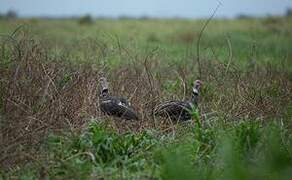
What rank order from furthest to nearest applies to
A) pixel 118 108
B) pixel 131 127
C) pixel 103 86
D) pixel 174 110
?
pixel 103 86, pixel 174 110, pixel 118 108, pixel 131 127

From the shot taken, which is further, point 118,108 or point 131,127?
point 118,108

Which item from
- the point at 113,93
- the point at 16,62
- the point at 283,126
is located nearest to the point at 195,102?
the point at 113,93

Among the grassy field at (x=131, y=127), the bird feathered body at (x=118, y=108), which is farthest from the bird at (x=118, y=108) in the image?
the grassy field at (x=131, y=127)

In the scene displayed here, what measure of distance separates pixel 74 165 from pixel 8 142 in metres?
0.70

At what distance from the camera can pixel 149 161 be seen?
579cm

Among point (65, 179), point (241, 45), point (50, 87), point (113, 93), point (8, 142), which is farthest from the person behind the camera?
point (241, 45)

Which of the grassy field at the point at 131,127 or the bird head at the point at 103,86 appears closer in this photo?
the grassy field at the point at 131,127

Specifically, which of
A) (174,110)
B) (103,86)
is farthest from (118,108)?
(174,110)

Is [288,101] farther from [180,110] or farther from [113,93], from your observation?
[113,93]

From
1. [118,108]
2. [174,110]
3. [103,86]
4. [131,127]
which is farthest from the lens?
[103,86]

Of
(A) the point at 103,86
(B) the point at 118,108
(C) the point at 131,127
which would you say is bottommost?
(C) the point at 131,127

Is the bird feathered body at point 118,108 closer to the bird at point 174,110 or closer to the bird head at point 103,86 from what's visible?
the bird head at point 103,86

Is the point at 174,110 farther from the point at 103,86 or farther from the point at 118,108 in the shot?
the point at 103,86

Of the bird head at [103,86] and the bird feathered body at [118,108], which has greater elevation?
the bird head at [103,86]
